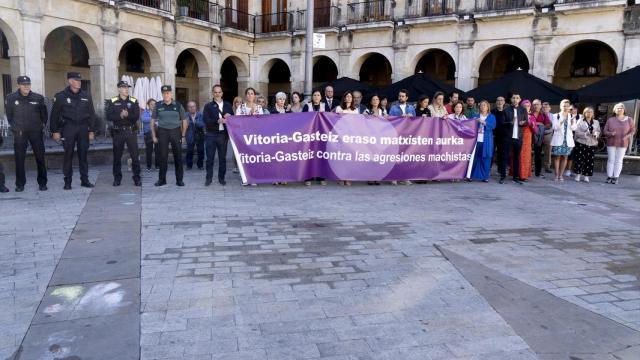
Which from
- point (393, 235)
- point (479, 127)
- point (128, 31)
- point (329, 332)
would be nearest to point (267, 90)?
Answer: point (128, 31)

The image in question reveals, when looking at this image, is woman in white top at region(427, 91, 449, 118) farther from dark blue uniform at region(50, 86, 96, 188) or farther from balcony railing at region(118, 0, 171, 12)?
balcony railing at region(118, 0, 171, 12)

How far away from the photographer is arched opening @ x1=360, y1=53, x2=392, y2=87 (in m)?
28.0

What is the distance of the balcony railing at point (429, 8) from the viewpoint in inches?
878

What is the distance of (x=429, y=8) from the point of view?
2289 centimetres

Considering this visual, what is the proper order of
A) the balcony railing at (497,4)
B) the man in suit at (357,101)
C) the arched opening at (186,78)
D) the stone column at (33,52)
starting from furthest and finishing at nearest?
1. the arched opening at (186,78)
2. the balcony railing at (497,4)
3. the stone column at (33,52)
4. the man in suit at (357,101)

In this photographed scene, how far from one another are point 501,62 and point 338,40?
26.0 feet

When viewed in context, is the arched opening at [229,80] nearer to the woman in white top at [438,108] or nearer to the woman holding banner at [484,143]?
the woman in white top at [438,108]

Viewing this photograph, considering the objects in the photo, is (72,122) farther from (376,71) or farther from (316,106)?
(376,71)

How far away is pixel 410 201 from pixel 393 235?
8.23 ft

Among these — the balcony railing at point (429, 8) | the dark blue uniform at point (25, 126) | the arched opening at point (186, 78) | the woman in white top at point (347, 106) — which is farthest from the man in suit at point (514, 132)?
the arched opening at point (186, 78)

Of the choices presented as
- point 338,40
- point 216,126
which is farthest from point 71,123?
point 338,40

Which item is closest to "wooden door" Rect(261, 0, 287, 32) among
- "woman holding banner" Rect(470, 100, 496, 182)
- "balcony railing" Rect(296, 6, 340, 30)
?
"balcony railing" Rect(296, 6, 340, 30)

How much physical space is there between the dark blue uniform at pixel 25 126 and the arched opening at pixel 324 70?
807 inches

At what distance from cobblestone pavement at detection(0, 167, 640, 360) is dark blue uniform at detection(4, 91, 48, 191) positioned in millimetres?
525
